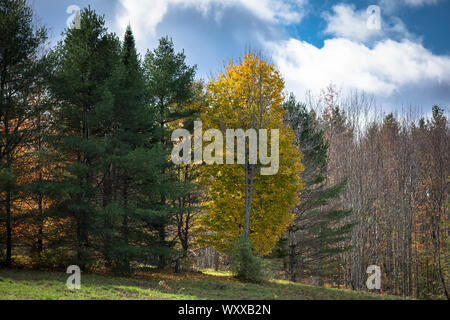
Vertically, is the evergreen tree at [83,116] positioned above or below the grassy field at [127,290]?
above

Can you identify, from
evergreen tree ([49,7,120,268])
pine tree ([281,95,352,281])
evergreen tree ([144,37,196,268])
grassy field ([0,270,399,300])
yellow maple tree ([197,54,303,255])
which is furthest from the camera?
pine tree ([281,95,352,281])

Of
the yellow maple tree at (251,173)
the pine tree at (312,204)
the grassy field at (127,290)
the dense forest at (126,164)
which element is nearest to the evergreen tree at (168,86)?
the dense forest at (126,164)

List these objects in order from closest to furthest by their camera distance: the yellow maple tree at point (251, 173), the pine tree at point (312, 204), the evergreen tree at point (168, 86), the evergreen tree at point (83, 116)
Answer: the evergreen tree at point (83, 116)
the yellow maple tree at point (251, 173)
the evergreen tree at point (168, 86)
the pine tree at point (312, 204)

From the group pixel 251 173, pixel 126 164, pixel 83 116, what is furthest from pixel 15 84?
pixel 251 173

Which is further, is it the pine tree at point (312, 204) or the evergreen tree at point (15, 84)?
the pine tree at point (312, 204)

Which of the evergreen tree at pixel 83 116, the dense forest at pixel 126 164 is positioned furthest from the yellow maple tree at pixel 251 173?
the evergreen tree at pixel 83 116

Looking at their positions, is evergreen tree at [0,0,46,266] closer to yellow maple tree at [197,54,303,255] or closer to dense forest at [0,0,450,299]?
dense forest at [0,0,450,299]

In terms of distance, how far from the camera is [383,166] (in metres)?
28.3

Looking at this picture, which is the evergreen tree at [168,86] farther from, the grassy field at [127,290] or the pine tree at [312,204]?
the pine tree at [312,204]

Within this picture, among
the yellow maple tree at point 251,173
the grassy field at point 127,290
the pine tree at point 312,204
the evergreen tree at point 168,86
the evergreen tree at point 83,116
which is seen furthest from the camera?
the pine tree at point 312,204

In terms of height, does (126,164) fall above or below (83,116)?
below

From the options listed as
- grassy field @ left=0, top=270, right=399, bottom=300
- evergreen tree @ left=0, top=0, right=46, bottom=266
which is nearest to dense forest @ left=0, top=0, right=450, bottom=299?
evergreen tree @ left=0, top=0, right=46, bottom=266

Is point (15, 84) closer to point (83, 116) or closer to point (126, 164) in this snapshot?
point (83, 116)
